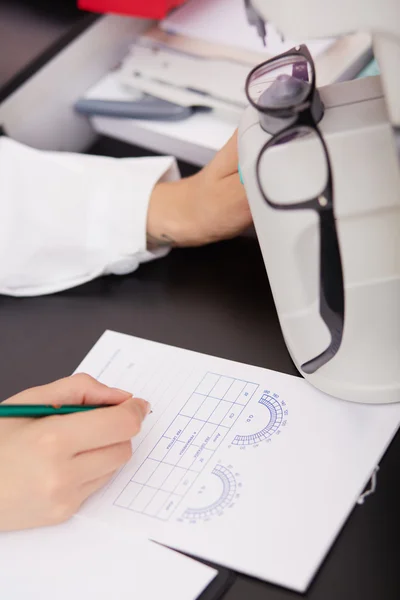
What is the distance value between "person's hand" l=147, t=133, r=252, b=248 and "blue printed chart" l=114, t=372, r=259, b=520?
0.20 m

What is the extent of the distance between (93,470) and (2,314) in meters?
0.32

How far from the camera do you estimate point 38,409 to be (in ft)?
2.20

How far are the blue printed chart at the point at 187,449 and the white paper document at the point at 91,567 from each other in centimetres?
4

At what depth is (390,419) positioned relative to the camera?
2.16 feet

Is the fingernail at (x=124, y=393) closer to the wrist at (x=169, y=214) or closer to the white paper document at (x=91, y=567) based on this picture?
the white paper document at (x=91, y=567)

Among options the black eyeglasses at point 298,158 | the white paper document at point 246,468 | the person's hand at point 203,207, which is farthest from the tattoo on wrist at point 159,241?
the black eyeglasses at point 298,158

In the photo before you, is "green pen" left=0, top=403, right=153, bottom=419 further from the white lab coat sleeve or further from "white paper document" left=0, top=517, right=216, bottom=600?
the white lab coat sleeve

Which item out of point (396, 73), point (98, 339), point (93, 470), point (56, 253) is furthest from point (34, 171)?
point (396, 73)

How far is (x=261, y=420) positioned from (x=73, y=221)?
14.9 inches

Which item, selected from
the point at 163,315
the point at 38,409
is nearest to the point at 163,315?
the point at 163,315

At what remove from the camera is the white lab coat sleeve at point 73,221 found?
36.1 inches

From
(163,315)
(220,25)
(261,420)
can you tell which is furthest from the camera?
(220,25)

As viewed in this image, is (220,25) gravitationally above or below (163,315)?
above

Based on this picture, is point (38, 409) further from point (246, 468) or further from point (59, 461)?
point (246, 468)
